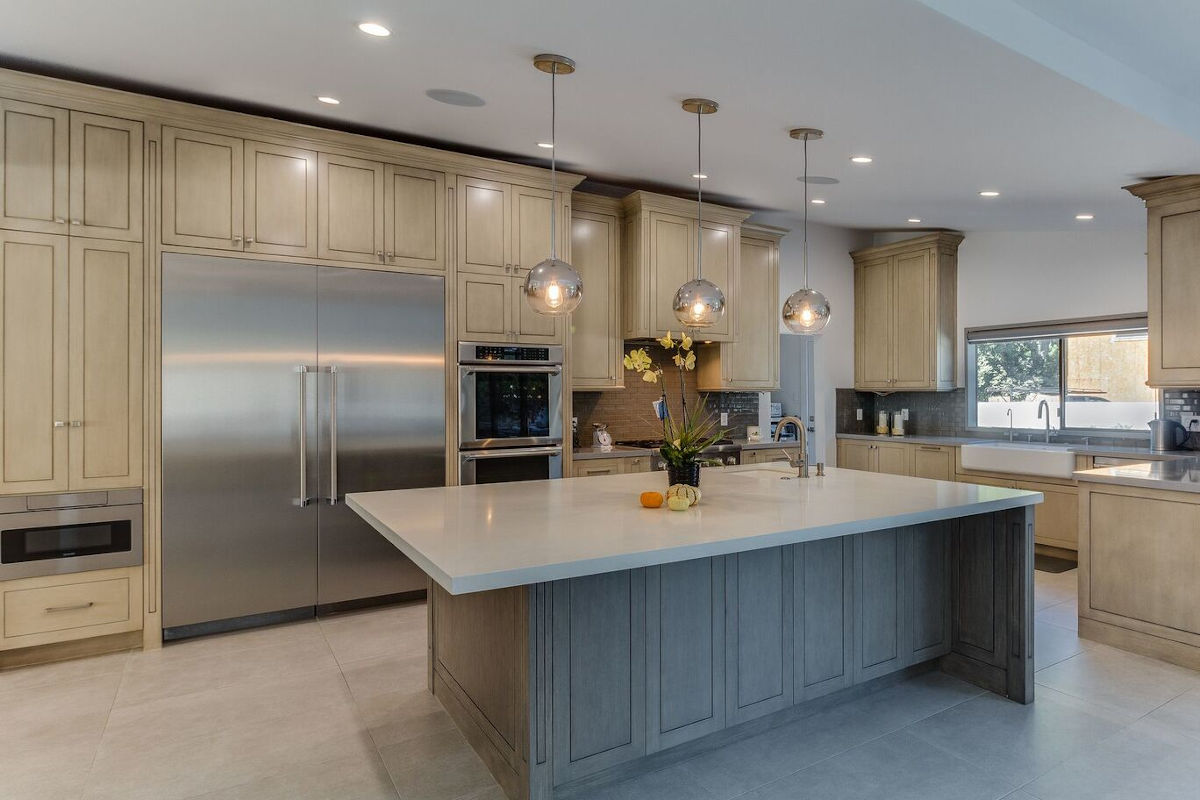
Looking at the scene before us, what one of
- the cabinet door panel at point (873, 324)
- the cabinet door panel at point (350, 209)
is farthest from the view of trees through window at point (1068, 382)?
the cabinet door panel at point (350, 209)

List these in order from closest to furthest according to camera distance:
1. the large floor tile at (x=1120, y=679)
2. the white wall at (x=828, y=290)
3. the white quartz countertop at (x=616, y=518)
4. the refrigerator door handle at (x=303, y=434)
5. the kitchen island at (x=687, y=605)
→ the white quartz countertop at (x=616, y=518), the kitchen island at (x=687, y=605), the large floor tile at (x=1120, y=679), the refrigerator door handle at (x=303, y=434), the white wall at (x=828, y=290)

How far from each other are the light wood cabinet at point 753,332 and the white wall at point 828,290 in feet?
1.22

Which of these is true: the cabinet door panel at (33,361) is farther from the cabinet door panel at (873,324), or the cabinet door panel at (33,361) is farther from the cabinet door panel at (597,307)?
the cabinet door panel at (873,324)

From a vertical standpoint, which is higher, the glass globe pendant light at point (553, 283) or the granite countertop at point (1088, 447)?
the glass globe pendant light at point (553, 283)

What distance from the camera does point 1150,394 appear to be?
5.17 meters

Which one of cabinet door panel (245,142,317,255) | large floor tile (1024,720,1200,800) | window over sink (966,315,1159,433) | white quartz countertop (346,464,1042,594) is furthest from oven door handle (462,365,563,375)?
window over sink (966,315,1159,433)

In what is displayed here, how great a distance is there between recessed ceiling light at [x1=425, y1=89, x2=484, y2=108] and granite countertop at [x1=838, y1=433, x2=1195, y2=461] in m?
4.69

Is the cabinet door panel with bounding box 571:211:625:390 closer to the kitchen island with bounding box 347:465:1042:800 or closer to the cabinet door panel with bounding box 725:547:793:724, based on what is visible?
the kitchen island with bounding box 347:465:1042:800

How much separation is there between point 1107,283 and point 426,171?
17.3 ft

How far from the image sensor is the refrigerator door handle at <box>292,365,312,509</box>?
12.4ft

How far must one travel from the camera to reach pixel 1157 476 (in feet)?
11.5

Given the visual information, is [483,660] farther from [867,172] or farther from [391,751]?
[867,172]

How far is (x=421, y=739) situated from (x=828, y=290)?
18.4 feet

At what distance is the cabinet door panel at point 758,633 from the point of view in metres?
2.47
